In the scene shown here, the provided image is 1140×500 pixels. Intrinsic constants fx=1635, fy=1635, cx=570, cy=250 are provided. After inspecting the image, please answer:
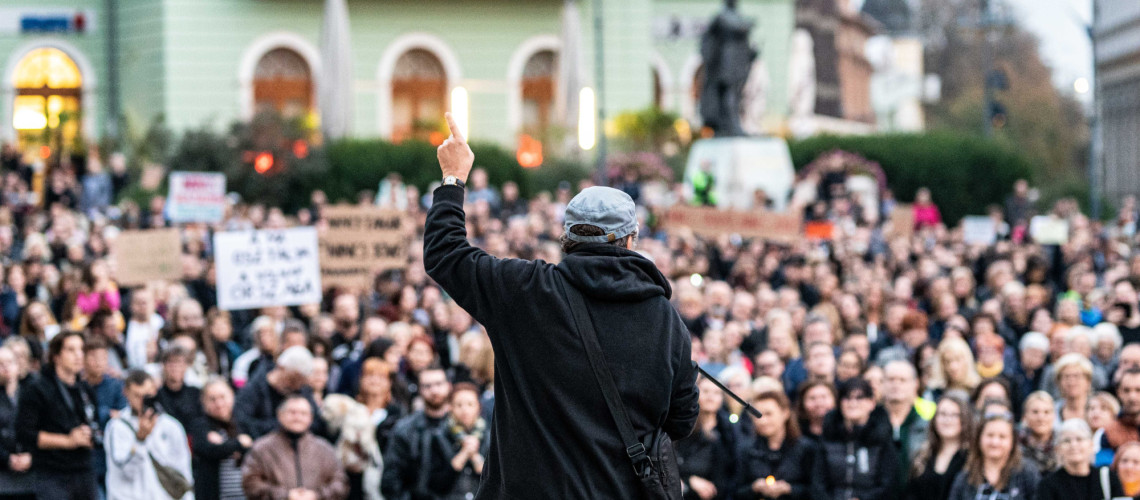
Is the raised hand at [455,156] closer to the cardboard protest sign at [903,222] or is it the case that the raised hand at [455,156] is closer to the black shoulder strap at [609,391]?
the black shoulder strap at [609,391]

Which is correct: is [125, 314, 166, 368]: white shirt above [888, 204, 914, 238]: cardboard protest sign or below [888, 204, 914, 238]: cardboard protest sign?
below

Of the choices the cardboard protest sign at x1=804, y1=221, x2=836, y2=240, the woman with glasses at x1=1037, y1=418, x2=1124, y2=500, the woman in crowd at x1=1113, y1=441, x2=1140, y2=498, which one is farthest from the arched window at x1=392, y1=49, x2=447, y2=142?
the woman in crowd at x1=1113, y1=441, x2=1140, y2=498

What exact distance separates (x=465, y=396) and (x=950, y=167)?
23719mm

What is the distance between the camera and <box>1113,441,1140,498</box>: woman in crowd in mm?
7488

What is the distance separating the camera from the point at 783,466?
866cm

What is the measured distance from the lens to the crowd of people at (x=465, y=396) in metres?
8.30

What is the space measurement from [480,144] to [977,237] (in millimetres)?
11231

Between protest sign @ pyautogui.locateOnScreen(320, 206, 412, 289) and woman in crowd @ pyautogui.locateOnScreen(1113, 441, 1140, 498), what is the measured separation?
7433 mm

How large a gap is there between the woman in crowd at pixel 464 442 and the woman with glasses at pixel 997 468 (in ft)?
8.16

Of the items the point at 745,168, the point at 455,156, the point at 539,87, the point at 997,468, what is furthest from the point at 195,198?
the point at 539,87

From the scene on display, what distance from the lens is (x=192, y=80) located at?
32.0 metres

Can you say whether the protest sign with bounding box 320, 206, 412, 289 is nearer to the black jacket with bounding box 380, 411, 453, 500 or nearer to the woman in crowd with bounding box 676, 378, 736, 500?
the black jacket with bounding box 380, 411, 453, 500

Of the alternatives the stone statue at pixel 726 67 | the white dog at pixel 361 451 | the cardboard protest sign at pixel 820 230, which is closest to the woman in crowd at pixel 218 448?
the white dog at pixel 361 451

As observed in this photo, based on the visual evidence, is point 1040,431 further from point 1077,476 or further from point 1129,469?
point 1129,469
